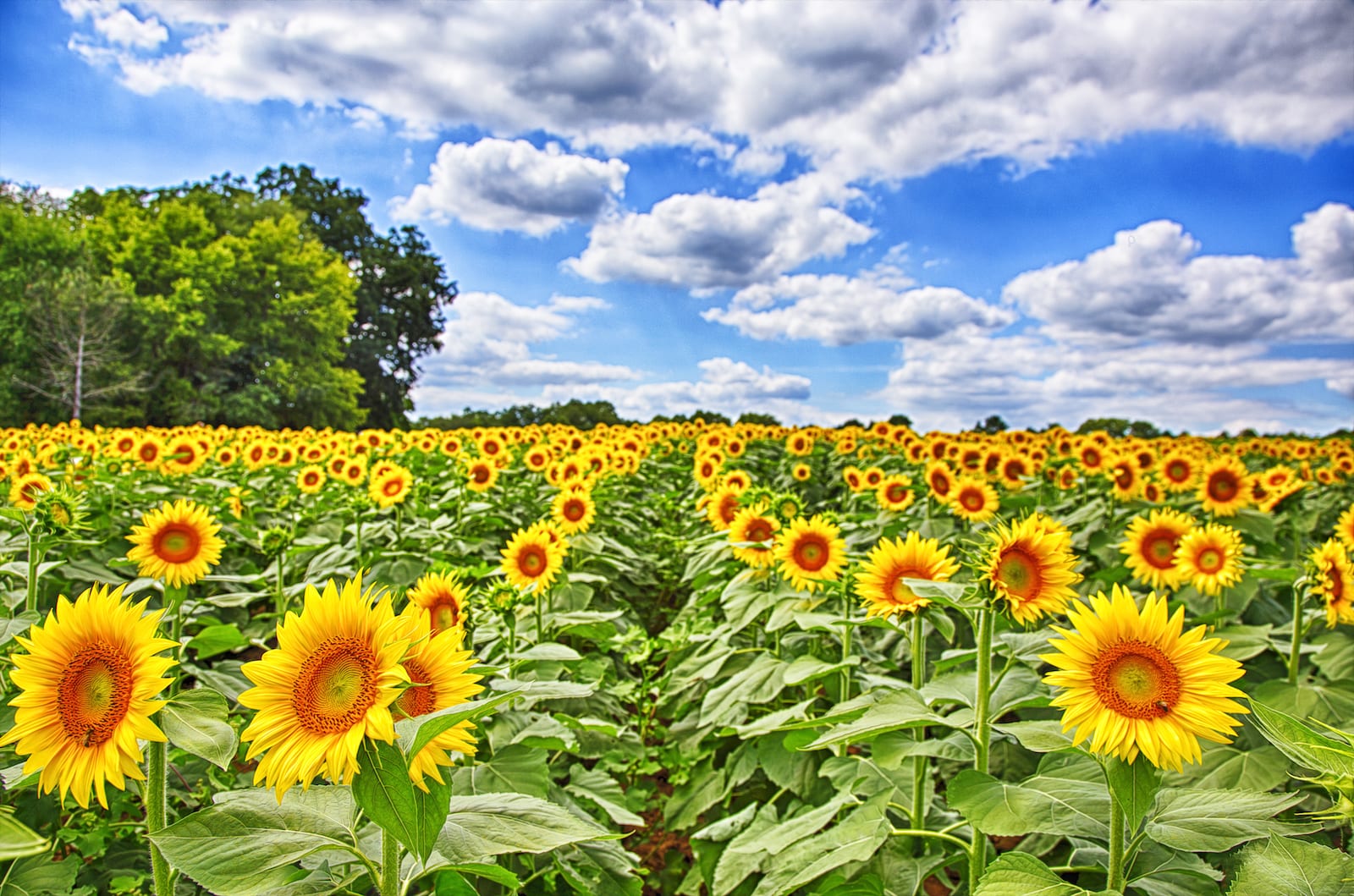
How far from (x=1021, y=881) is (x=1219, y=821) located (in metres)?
0.45

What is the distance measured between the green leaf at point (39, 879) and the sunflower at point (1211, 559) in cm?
399

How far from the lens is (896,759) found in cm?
222

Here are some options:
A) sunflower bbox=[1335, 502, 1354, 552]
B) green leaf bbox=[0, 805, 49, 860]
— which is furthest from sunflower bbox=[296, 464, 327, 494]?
sunflower bbox=[1335, 502, 1354, 552]

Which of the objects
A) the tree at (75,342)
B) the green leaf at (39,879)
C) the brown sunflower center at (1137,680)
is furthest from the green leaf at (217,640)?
the tree at (75,342)

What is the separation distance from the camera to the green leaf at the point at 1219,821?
156cm

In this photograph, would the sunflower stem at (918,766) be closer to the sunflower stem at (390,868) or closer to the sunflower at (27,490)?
the sunflower stem at (390,868)

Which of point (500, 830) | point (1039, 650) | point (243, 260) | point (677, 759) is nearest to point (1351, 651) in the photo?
point (1039, 650)

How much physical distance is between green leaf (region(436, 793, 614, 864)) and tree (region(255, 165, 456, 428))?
2078 inches

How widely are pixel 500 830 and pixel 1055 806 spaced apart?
1.21 metres

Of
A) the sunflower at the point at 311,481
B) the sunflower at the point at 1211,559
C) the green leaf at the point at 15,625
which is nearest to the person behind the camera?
the green leaf at the point at 15,625

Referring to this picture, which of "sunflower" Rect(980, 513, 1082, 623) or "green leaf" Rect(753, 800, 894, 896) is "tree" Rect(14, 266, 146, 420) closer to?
"green leaf" Rect(753, 800, 894, 896)

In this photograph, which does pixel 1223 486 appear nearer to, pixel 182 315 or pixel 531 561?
pixel 531 561

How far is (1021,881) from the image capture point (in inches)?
60.9

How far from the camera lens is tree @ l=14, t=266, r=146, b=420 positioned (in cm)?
3506
